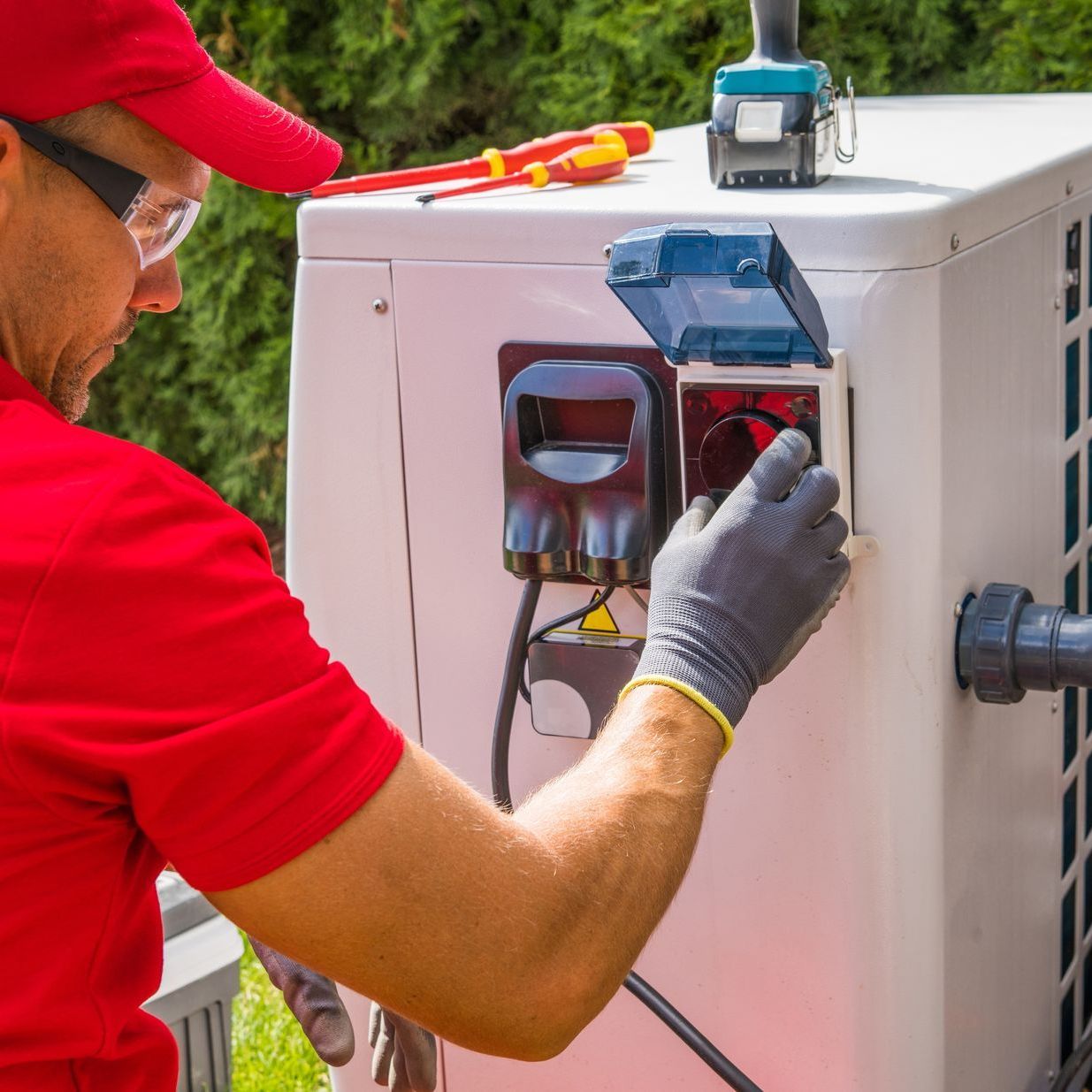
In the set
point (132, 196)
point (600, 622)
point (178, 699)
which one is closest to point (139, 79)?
point (132, 196)

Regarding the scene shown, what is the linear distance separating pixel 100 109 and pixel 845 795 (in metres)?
0.89

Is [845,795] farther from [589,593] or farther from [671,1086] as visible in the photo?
[671,1086]

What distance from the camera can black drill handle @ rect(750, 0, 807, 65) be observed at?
1.49 metres

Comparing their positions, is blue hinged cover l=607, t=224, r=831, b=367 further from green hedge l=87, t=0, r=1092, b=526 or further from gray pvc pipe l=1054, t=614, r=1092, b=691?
green hedge l=87, t=0, r=1092, b=526

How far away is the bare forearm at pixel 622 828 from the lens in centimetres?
108

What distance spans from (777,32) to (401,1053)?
45.2 inches

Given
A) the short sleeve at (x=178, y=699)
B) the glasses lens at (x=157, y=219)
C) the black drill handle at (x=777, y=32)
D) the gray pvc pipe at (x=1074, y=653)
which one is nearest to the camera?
the short sleeve at (x=178, y=699)

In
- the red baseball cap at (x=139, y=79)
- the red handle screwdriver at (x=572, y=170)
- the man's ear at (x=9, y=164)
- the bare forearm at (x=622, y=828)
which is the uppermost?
the red baseball cap at (x=139, y=79)

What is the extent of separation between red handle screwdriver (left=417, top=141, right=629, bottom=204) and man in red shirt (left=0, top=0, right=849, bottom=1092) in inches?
14.9

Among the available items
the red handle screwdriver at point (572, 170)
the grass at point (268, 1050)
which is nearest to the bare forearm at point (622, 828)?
the red handle screwdriver at point (572, 170)

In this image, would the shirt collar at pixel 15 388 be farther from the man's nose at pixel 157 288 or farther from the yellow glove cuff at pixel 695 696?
the yellow glove cuff at pixel 695 696

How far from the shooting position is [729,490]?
4.41 feet

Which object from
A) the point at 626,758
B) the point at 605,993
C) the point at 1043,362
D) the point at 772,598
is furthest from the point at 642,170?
the point at 605,993

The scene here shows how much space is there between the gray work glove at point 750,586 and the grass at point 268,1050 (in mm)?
1720
